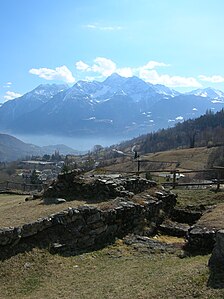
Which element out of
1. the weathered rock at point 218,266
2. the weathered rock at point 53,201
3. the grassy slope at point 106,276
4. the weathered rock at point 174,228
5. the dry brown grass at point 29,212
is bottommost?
the grassy slope at point 106,276

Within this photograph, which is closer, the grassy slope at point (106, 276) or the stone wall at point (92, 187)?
the grassy slope at point (106, 276)

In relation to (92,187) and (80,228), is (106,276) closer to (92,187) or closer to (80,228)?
(80,228)

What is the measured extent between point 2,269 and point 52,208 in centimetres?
500

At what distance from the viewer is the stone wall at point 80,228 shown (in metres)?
16.8

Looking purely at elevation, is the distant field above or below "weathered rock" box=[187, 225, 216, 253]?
above

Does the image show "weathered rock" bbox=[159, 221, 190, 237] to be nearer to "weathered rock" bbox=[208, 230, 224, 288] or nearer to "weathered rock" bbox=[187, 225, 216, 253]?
"weathered rock" bbox=[187, 225, 216, 253]

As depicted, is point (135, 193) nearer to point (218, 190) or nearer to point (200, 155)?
point (218, 190)

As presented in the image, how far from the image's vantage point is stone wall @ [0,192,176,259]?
16828 mm

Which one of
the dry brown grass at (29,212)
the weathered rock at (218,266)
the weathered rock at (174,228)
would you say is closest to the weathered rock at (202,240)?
the weathered rock at (218,266)

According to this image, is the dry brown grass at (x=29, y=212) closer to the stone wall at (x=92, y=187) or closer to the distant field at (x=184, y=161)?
the stone wall at (x=92, y=187)

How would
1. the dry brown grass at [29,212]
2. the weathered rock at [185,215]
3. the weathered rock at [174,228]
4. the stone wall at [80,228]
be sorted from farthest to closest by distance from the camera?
the weathered rock at [185,215] < the weathered rock at [174,228] < the dry brown grass at [29,212] < the stone wall at [80,228]

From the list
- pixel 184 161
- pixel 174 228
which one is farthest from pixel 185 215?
pixel 184 161

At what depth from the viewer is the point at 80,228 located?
1862cm

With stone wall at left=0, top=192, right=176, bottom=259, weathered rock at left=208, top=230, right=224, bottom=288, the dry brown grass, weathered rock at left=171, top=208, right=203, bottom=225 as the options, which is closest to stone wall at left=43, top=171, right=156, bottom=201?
the dry brown grass
